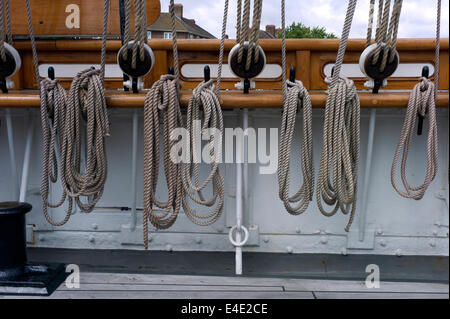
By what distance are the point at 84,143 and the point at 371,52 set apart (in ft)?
4.99

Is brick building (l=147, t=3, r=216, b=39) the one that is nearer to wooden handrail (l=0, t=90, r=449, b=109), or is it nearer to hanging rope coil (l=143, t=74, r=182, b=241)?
wooden handrail (l=0, t=90, r=449, b=109)

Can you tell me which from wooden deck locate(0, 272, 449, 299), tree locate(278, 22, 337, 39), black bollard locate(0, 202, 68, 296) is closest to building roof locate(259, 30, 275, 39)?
tree locate(278, 22, 337, 39)

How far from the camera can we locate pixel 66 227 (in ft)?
7.66

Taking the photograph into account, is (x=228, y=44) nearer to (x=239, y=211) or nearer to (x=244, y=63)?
(x=244, y=63)

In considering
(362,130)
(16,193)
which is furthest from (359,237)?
(16,193)

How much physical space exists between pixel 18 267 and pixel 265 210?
1225 mm

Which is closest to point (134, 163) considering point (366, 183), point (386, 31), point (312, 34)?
point (366, 183)

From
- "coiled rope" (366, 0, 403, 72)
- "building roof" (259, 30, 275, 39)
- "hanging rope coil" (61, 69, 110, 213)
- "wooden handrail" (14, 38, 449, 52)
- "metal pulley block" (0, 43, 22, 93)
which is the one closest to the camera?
"coiled rope" (366, 0, 403, 72)

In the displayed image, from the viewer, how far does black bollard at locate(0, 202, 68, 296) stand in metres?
1.71

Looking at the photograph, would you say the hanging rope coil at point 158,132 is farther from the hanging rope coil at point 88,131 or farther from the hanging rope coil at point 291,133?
the hanging rope coil at point 291,133

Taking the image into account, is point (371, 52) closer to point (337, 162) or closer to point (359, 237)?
point (337, 162)

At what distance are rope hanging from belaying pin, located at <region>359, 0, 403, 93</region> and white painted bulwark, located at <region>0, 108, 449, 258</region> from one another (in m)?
0.42

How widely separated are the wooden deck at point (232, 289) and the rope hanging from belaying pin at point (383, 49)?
0.86 m

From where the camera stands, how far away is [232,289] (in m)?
1.74
